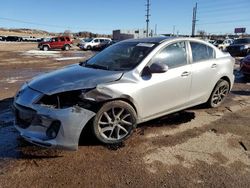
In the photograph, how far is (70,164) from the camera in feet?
12.1

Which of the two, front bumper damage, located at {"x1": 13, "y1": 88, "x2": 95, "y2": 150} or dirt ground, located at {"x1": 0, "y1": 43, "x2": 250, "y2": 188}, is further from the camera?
front bumper damage, located at {"x1": 13, "y1": 88, "x2": 95, "y2": 150}

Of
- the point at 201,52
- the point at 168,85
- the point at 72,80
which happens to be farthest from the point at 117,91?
the point at 201,52

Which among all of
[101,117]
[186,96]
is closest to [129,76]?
[101,117]

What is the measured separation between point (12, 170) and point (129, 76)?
2032 mm

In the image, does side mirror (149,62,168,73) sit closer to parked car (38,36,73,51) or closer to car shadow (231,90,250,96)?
car shadow (231,90,250,96)

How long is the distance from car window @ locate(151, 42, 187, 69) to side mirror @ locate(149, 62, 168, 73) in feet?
0.52

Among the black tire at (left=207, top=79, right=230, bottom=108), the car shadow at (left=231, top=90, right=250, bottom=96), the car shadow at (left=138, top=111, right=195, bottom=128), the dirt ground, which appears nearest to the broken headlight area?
the dirt ground

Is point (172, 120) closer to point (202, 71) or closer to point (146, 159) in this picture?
point (202, 71)

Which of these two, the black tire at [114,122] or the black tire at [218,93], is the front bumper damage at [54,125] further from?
the black tire at [218,93]

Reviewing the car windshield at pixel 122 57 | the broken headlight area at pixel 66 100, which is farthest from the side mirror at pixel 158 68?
the broken headlight area at pixel 66 100

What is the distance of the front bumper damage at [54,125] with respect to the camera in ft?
12.0

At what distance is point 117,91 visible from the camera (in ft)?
13.4

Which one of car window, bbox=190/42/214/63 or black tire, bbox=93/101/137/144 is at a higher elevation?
car window, bbox=190/42/214/63

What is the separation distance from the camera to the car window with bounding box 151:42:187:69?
4.79m
